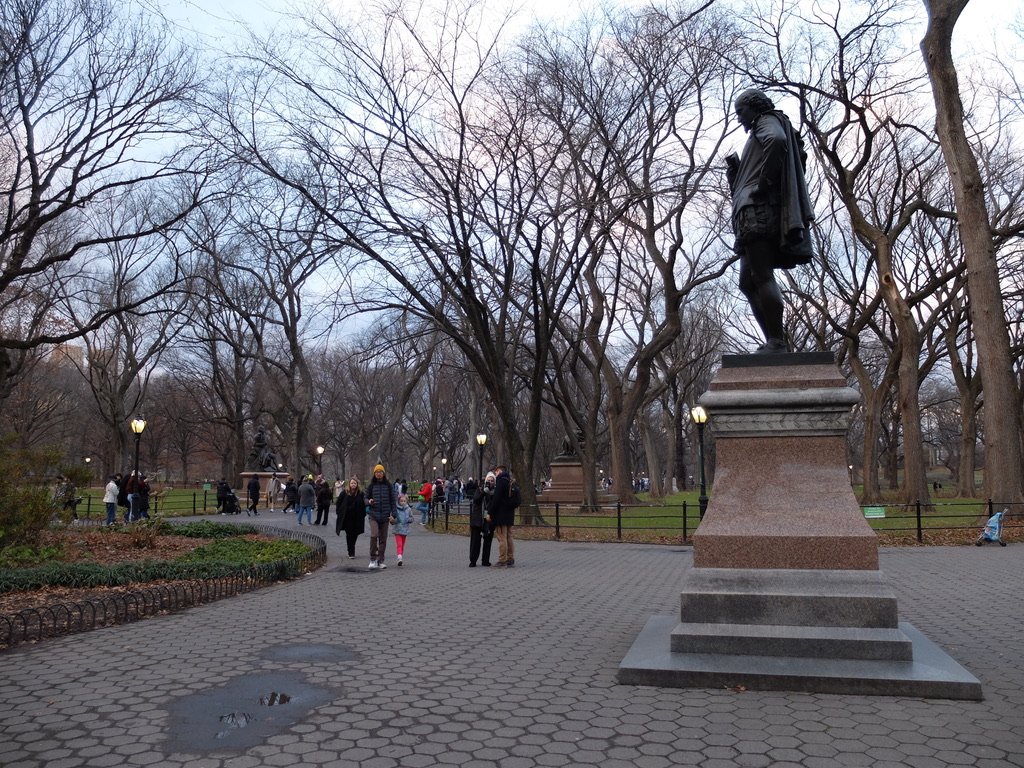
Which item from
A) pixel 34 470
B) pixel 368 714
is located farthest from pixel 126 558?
pixel 368 714

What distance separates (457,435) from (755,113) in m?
56.3

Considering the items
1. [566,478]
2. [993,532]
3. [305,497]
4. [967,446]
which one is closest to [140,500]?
[305,497]

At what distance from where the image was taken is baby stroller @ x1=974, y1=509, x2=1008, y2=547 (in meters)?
16.7

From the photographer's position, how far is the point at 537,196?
21.2 m

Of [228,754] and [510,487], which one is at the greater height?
[510,487]

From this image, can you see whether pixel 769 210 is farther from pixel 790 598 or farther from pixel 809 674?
pixel 809 674

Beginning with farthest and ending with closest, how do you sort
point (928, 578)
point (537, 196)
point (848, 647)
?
point (537, 196), point (928, 578), point (848, 647)

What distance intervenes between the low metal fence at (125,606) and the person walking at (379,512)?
63.0 inches

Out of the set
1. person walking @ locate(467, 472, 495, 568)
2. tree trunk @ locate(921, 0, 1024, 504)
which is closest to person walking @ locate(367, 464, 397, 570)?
person walking @ locate(467, 472, 495, 568)

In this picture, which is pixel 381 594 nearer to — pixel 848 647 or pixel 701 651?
pixel 701 651

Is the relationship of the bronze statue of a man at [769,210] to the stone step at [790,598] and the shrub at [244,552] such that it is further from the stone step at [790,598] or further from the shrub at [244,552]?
the shrub at [244,552]

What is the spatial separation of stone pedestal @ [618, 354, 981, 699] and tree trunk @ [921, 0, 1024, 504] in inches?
601

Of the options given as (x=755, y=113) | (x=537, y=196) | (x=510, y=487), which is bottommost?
(x=510, y=487)

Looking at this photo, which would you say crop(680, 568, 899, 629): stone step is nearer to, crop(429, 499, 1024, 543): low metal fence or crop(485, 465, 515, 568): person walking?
crop(485, 465, 515, 568): person walking
